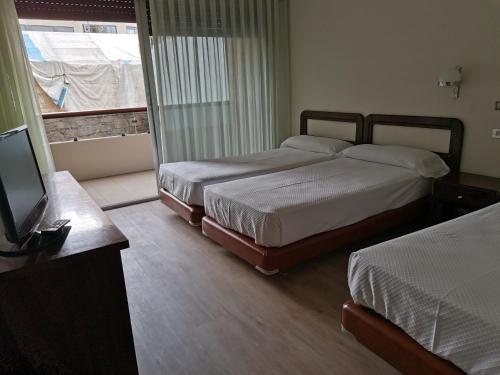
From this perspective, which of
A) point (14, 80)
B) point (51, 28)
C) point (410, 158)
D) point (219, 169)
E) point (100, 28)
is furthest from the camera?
point (100, 28)

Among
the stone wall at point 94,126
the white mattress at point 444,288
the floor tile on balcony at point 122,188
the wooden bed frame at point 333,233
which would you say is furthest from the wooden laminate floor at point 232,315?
the stone wall at point 94,126

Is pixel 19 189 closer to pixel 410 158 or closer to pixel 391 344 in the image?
pixel 391 344

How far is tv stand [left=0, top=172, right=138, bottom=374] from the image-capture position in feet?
4.09

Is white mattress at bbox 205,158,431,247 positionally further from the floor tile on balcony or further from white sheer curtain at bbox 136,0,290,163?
the floor tile on balcony

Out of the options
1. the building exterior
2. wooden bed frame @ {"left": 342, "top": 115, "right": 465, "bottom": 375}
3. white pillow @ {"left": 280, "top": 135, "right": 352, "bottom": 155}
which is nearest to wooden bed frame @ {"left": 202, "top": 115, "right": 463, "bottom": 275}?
white pillow @ {"left": 280, "top": 135, "right": 352, "bottom": 155}

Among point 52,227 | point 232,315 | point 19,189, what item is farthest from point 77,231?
point 232,315

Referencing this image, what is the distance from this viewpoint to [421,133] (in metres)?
3.43

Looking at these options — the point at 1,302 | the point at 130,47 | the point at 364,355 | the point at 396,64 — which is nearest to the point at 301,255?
the point at 364,355

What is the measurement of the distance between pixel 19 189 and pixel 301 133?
3751 millimetres

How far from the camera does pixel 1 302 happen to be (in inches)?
48.1

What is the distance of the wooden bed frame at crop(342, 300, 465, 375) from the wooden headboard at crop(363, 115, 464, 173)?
6.82 ft

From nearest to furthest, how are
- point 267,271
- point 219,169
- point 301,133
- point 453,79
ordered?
point 267,271
point 453,79
point 219,169
point 301,133

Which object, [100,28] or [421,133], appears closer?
[421,133]

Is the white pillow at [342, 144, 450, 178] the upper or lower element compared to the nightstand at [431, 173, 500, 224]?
upper
